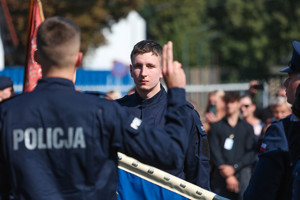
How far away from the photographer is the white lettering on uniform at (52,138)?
3.04 meters

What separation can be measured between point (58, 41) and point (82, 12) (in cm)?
2930

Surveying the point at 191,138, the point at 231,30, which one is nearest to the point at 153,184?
the point at 191,138

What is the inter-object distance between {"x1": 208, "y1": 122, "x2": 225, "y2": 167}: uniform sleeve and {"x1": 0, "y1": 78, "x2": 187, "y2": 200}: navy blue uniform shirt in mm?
6173

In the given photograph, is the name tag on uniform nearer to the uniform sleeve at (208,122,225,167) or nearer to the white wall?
the uniform sleeve at (208,122,225,167)

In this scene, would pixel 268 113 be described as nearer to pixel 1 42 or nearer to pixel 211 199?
pixel 211 199

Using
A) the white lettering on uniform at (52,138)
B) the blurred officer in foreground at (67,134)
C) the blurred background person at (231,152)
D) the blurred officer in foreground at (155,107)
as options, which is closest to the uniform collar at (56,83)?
the blurred officer in foreground at (67,134)

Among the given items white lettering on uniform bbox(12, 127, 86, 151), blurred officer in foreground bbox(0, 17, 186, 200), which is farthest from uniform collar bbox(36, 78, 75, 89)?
white lettering on uniform bbox(12, 127, 86, 151)

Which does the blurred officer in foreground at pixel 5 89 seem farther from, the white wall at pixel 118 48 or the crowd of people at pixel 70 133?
the white wall at pixel 118 48

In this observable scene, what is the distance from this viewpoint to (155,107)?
5.24m

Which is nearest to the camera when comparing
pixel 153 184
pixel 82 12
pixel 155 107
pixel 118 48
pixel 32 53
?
pixel 153 184

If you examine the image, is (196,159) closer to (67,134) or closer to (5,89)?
(67,134)

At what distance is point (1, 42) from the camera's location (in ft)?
96.9

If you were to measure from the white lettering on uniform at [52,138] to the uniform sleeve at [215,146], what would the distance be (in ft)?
20.8

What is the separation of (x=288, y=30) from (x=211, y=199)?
5393 centimetres
